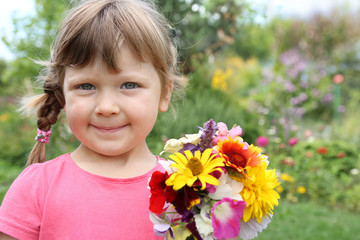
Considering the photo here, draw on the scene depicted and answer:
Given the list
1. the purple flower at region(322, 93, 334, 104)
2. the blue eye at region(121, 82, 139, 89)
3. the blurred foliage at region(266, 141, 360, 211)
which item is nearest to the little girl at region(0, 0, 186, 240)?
the blue eye at region(121, 82, 139, 89)

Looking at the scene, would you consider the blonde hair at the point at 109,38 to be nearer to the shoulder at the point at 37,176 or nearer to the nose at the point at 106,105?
the nose at the point at 106,105

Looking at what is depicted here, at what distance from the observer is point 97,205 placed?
1595mm

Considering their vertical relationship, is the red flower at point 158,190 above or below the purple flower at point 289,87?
above

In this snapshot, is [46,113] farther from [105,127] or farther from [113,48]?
[113,48]

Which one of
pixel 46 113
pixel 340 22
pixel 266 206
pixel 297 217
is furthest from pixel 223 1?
pixel 340 22

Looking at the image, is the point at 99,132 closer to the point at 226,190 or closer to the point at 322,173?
the point at 226,190

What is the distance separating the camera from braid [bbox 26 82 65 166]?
190 cm

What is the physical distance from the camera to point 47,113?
1.96 m

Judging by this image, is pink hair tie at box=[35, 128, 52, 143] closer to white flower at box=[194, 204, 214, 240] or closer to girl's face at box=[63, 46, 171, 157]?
girl's face at box=[63, 46, 171, 157]

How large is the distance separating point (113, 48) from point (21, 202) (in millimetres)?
695

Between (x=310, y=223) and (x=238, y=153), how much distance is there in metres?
3.43

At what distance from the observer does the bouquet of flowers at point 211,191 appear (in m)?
1.25

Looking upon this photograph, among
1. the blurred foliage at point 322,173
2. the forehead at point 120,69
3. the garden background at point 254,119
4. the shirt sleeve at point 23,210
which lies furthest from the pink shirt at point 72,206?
the blurred foliage at point 322,173

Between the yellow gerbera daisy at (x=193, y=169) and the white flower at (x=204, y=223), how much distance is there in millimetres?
101
